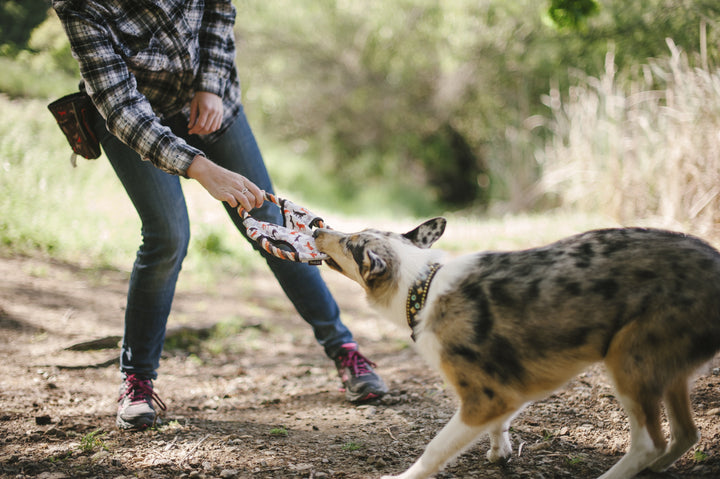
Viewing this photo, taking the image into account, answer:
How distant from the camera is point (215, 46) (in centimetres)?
292

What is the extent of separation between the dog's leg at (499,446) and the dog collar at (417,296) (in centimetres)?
56

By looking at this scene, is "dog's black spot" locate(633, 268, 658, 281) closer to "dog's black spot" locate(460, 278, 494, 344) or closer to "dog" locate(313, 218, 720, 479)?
"dog" locate(313, 218, 720, 479)

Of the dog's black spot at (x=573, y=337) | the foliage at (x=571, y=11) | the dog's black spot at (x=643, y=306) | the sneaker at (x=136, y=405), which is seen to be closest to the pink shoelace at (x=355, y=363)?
the sneaker at (x=136, y=405)

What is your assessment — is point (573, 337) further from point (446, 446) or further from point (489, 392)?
point (446, 446)

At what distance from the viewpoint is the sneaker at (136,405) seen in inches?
107

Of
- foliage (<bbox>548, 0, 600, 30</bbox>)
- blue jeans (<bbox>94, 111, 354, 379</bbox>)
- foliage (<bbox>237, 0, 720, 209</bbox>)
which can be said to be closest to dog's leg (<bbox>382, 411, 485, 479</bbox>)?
blue jeans (<bbox>94, 111, 354, 379</bbox>)

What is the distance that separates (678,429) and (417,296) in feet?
3.90

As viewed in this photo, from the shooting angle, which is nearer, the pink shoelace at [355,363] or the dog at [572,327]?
the dog at [572,327]

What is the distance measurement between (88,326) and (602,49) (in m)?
9.49

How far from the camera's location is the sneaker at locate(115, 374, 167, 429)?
273 cm

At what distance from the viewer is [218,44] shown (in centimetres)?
293

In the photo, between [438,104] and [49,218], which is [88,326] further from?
[438,104]

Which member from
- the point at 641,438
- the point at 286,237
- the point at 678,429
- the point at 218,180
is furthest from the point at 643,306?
the point at 218,180

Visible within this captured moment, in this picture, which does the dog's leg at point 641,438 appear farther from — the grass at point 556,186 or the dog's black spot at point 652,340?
the grass at point 556,186
